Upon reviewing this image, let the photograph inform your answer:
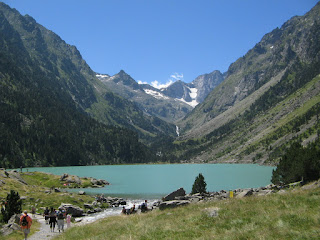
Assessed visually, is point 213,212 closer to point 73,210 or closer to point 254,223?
point 254,223

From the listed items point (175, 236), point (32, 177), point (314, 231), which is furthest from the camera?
point (32, 177)

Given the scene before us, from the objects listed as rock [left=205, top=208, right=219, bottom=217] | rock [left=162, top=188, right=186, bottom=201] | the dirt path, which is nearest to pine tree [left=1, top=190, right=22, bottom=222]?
the dirt path

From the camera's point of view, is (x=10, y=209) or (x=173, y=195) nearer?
(x=10, y=209)

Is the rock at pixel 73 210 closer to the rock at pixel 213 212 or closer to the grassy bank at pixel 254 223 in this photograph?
the grassy bank at pixel 254 223

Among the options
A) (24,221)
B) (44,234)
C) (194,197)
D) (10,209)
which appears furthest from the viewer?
(194,197)

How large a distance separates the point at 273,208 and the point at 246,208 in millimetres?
1978

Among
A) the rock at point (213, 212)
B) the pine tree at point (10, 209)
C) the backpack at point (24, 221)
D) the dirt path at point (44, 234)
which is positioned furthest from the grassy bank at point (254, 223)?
the pine tree at point (10, 209)

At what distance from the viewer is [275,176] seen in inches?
2406

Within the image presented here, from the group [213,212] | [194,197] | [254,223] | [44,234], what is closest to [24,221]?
[44,234]

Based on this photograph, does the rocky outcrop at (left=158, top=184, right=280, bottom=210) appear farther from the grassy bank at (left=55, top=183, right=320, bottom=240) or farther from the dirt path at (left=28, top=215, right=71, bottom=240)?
the dirt path at (left=28, top=215, right=71, bottom=240)

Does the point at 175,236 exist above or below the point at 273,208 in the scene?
below

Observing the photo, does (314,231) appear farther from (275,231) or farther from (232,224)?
(232,224)

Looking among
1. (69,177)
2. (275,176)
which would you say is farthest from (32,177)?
(275,176)

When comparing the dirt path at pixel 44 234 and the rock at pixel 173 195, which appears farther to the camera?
the rock at pixel 173 195
